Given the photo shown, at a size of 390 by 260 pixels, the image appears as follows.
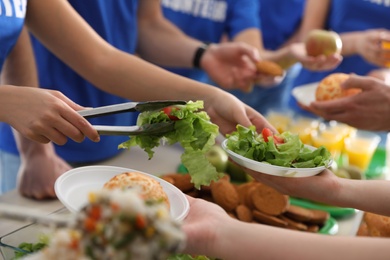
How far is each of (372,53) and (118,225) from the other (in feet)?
8.34

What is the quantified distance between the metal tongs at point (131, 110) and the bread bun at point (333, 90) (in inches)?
40.3

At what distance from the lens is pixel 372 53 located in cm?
283

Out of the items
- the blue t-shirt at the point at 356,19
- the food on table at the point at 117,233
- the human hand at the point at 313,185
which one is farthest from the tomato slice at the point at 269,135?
the blue t-shirt at the point at 356,19

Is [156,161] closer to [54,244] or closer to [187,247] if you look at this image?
[187,247]

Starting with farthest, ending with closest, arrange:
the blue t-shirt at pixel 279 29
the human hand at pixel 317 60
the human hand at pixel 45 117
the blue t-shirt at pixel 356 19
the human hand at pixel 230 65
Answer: the blue t-shirt at pixel 279 29
the blue t-shirt at pixel 356 19
the human hand at pixel 317 60
the human hand at pixel 230 65
the human hand at pixel 45 117

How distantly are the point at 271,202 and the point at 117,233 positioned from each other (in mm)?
1056

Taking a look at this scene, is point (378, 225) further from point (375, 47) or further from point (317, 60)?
point (375, 47)

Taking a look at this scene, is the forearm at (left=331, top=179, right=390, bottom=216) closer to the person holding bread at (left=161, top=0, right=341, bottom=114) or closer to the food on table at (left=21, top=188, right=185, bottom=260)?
the food on table at (left=21, top=188, right=185, bottom=260)

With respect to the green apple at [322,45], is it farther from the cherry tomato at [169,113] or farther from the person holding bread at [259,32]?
the cherry tomato at [169,113]

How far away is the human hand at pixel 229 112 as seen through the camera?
1547 mm

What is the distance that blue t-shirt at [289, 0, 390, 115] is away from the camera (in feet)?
10.00

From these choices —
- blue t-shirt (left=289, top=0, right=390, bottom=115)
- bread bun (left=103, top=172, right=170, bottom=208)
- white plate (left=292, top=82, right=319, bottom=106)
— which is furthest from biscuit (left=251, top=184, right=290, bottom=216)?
blue t-shirt (left=289, top=0, right=390, bottom=115)

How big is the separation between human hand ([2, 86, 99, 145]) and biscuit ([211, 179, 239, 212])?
→ 606mm

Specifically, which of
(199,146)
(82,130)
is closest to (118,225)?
(82,130)
